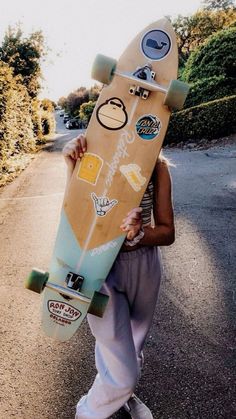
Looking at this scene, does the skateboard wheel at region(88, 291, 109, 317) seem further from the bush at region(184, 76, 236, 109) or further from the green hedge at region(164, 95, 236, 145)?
the bush at region(184, 76, 236, 109)

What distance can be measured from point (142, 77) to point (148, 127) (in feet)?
0.94

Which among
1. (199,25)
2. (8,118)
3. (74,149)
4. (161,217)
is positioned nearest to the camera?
(161,217)

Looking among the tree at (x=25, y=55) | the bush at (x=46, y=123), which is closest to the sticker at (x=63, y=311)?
the tree at (x=25, y=55)

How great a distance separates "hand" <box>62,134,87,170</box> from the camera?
6.62ft

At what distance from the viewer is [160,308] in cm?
334

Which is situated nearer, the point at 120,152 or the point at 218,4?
the point at 120,152

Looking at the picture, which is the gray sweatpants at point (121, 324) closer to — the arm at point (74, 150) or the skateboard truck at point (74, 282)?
the skateboard truck at point (74, 282)

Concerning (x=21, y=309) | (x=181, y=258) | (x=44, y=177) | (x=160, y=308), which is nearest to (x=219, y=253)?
(x=181, y=258)

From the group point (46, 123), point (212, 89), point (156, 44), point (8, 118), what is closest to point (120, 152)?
point (156, 44)

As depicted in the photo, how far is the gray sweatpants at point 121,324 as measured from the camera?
5.76ft

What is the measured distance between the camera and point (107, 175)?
6.77 ft

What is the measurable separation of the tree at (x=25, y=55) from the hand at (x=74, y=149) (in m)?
15.6

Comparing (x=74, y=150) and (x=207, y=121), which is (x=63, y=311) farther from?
(x=207, y=121)

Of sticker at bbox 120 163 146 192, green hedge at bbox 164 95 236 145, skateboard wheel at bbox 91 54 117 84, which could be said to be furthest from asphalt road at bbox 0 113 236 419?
green hedge at bbox 164 95 236 145
